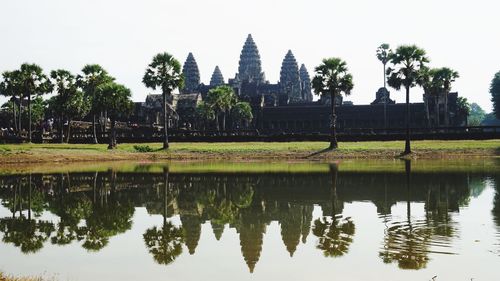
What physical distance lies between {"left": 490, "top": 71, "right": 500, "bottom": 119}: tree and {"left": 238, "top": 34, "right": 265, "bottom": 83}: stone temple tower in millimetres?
66063

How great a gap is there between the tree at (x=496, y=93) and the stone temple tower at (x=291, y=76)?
182 ft

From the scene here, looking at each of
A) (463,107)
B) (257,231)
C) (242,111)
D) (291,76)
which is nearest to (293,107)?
(242,111)

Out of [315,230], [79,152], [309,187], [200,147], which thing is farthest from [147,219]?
[200,147]

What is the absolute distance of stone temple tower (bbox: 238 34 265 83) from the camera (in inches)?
6216

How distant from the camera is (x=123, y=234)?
1561 cm

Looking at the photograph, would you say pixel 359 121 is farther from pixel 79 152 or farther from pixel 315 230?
pixel 315 230

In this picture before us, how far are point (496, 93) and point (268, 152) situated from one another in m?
65.8

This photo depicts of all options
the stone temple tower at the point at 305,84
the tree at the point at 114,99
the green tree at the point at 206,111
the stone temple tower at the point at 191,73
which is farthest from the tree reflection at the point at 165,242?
the stone temple tower at the point at 305,84

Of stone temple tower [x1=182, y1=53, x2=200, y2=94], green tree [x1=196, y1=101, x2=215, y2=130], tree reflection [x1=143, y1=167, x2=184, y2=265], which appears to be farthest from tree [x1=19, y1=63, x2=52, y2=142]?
stone temple tower [x1=182, y1=53, x2=200, y2=94]

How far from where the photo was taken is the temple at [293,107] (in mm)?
99375

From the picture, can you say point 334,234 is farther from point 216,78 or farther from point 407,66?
point 216,78

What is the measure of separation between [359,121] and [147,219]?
3521 inches

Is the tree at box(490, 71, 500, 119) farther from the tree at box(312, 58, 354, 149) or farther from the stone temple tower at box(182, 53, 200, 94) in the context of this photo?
the stone temple tower at box(182, 53, 200, 94)

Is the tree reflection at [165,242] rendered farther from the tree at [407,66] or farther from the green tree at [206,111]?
the green tree at [206,111]
